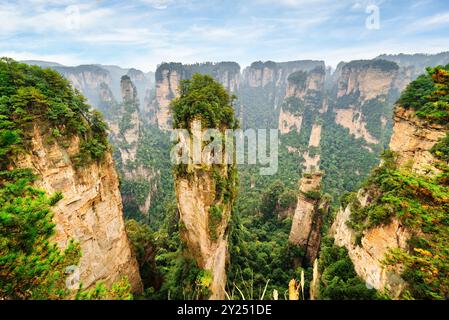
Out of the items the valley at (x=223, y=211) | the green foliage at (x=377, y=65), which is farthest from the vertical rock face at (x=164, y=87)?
the green foliage at (x=377, y=65)

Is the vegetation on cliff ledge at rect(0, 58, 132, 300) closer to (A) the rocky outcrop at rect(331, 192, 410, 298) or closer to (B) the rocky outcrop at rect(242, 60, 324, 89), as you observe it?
(A) the rocky outcrop at rect(331, 192, 410, 298)

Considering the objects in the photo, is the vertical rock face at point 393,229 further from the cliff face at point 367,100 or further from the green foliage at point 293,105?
the green foliage at point 293,105

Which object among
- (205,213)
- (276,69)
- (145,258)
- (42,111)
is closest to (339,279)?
(205,213)

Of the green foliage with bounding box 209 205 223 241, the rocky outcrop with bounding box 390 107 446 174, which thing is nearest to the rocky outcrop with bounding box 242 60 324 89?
the rocky outcrop with bounding box 390 107 446 174

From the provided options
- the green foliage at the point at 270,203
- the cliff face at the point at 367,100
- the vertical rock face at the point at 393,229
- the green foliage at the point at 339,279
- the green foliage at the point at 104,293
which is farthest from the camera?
the cliff face at the point at 367,100

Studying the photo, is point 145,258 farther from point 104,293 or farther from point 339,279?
point 339,279
